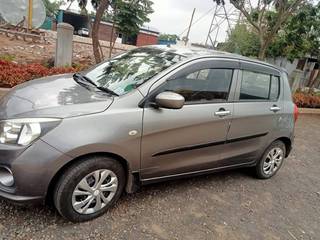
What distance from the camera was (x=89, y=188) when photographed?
9.16 feet

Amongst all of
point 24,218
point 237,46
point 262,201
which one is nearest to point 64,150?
point 24,218

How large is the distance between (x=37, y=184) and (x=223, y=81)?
2.31 metres

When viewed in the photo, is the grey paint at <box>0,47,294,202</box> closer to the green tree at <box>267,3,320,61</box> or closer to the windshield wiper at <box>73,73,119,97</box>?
the windshield wiper at <box>73,73,119,97</box>

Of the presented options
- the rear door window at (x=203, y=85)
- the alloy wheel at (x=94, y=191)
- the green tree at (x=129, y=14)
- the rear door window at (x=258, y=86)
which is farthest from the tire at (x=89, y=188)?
the green tree at (x=129, y=14)

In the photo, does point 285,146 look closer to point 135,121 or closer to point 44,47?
point 135,121

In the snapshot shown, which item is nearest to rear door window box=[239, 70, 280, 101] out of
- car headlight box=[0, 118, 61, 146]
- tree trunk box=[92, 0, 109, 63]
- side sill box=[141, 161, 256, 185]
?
side sill box=[141, 161, 256, 185]

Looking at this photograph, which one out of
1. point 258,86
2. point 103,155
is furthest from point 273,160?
point 103,155

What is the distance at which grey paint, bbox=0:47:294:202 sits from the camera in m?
2.48

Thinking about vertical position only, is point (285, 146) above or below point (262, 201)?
above

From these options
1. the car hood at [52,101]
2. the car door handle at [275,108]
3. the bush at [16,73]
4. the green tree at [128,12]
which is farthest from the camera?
the green tree at [128,12]

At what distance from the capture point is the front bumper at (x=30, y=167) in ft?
7.95

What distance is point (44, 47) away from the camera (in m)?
10.6

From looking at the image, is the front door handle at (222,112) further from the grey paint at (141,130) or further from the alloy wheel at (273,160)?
the alloy wheel at (273,160)

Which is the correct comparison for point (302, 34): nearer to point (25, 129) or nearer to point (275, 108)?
point (275, 108)
